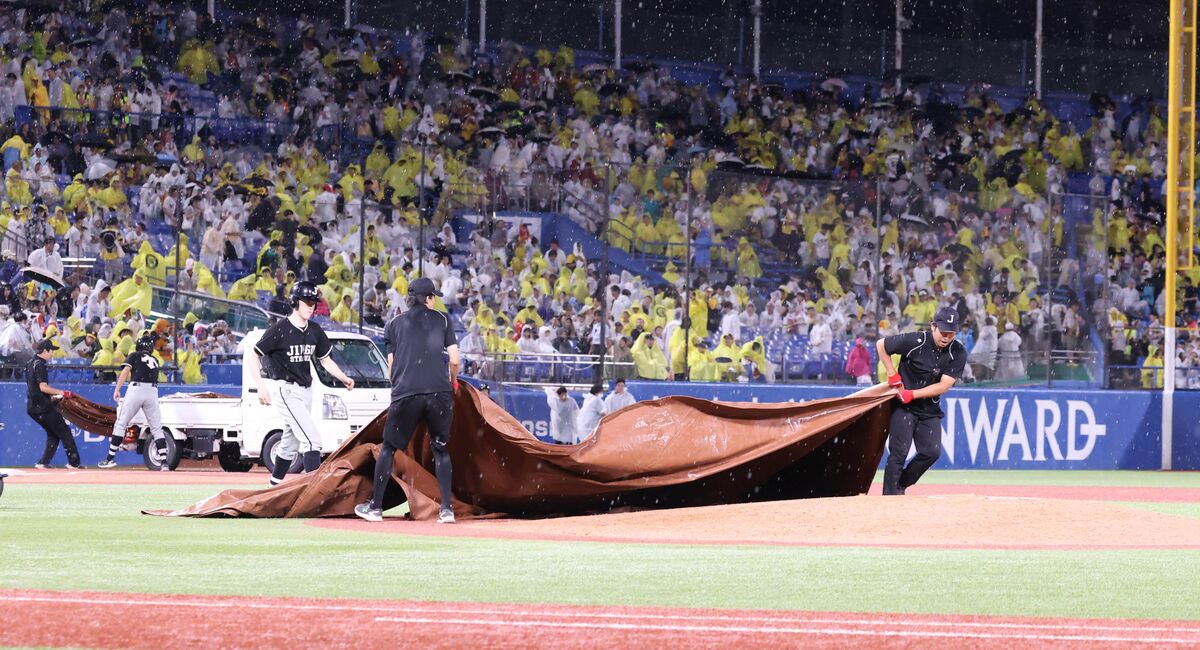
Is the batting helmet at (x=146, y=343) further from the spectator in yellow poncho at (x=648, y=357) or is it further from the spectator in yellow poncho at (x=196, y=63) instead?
the spectator in yellow poncho at (x=196, y=63)

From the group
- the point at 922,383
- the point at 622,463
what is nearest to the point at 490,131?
the point at 922,383

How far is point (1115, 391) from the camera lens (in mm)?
26859

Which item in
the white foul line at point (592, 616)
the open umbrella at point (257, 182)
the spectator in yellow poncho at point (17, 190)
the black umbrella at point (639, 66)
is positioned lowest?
the white foul line at point (592, 616)

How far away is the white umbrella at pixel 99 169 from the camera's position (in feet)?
92.6

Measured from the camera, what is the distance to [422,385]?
12.4m

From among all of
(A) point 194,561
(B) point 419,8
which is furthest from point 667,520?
(B) point 419,8

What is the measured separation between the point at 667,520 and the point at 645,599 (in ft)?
16.5

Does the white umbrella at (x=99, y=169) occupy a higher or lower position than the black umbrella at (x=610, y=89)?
lower

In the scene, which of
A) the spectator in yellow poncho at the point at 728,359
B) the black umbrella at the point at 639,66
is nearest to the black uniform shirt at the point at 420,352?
the spectator in yellow poncho at the point at 728,359

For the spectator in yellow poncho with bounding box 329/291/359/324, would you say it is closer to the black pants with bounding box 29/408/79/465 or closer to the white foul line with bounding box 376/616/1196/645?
the black pants with bounding box 29/408/79/465

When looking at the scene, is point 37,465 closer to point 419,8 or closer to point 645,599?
point 419,8

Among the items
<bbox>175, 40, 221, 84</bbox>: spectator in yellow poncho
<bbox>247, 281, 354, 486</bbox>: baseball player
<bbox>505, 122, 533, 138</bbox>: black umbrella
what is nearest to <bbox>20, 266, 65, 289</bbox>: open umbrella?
<bbox>175, 40, 221, 84</bbox>: spectator in yellow poncho

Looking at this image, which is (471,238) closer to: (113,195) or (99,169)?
(113,195)

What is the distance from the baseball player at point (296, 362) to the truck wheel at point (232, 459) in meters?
8.18
